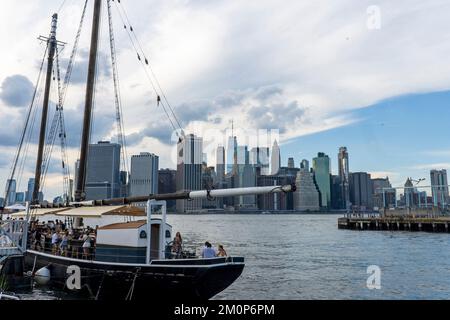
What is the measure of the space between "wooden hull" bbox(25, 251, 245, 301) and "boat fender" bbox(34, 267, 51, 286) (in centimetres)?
511

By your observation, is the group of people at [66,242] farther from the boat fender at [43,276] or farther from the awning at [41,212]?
the awning at [41,212]

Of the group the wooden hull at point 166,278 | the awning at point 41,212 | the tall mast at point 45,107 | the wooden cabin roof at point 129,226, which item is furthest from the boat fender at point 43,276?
the tall mast at point 45,107

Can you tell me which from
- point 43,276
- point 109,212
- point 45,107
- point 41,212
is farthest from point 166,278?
point 45,107

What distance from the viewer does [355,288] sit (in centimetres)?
2730

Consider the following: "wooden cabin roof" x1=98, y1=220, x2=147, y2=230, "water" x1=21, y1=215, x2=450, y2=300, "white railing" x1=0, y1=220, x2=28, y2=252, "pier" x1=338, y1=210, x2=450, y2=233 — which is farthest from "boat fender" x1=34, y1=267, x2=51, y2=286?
"pier" x1=338, y1=210, x2=450, y2=233

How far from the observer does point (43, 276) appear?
2280cm

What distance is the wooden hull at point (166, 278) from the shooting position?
1686cm

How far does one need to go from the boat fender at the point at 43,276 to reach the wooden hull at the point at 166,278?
5108 mm

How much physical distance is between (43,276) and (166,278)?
377 inches

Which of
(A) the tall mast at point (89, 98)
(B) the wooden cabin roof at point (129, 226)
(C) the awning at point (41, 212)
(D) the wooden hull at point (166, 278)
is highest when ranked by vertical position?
(A) the tall mast at point (89, 98)

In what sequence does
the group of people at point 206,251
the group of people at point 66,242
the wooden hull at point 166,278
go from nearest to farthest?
the wooden hull at point 166,278, the group of people at point 206,251, the group of people at point 66,242

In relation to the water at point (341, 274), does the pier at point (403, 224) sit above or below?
above
